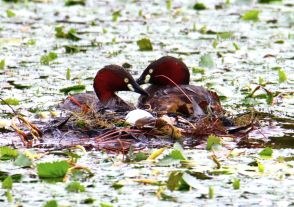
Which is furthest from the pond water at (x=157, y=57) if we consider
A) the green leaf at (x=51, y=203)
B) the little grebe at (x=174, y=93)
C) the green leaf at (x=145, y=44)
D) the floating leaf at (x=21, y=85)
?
the little grebe at (x=174, y=93)

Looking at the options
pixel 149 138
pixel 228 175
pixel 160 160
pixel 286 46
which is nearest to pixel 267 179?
pixel 228 175

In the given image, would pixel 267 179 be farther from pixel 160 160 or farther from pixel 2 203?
pixel 2 203

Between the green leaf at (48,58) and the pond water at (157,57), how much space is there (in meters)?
0.04

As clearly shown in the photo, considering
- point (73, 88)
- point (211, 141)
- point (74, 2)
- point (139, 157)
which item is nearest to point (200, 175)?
point (139, 157)

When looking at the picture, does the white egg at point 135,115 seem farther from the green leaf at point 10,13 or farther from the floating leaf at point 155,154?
the green leaf at point 10,13

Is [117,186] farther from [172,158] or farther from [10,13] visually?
[10,13]

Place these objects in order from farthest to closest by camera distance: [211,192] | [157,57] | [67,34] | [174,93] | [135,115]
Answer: [67,34] < [157,57] < [174,93] < [135,115] < [211,192]

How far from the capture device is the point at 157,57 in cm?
1490

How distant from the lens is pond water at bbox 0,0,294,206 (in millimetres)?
8711

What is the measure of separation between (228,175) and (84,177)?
46.1 inches

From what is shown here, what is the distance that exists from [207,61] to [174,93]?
2556mm

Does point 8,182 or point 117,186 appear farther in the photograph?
point 117,186

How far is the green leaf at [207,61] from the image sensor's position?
14047 mm

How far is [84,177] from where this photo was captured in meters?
9.06
